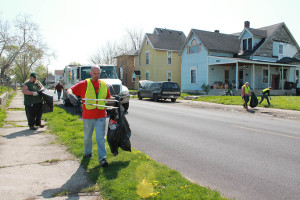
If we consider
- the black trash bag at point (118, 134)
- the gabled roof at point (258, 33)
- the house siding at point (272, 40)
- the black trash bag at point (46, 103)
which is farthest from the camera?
the gabled roof at point (258, 33)

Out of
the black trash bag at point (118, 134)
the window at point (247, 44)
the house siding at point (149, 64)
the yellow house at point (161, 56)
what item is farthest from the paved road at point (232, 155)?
the house siding at point (149, 64)

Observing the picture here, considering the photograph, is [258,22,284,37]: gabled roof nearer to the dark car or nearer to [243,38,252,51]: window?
[243,38,252,51]: window

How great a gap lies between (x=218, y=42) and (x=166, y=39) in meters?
11.0

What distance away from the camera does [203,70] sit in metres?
30.6

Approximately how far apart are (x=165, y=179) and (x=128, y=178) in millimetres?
579

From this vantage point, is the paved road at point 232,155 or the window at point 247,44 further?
the window at point 247,44

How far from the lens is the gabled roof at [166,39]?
39.1 metres

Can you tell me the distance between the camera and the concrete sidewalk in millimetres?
3908

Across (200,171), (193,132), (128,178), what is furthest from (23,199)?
(193,132)

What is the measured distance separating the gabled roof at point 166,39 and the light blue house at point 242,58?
A: 5.83 m

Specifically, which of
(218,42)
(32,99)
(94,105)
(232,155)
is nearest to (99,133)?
(94,105)

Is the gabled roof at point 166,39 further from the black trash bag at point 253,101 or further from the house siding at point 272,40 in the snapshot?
the black trash bag at point 253,101

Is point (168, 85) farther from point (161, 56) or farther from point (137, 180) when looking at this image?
point (137, 180)

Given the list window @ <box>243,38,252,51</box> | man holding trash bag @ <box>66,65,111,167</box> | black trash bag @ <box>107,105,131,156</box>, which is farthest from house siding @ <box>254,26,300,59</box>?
man holding trash bag @ <box>66,65,111,167</box>
